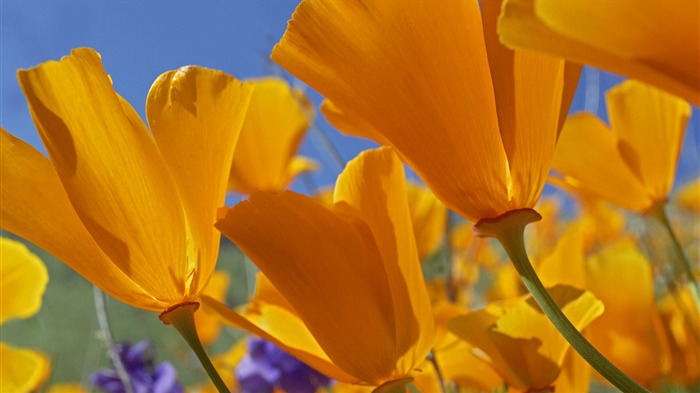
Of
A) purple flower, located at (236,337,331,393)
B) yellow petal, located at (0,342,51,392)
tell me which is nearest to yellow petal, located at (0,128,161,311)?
yellow petal, located at (0,342,51,392)

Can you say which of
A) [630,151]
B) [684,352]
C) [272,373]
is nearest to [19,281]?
[272,373]

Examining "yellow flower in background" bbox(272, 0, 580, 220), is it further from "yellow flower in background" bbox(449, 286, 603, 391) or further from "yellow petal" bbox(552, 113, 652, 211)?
"yellow petal" bbox(552, 113, 652, 211)

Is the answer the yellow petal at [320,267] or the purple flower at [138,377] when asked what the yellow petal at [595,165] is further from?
the purple flower at [138,377]

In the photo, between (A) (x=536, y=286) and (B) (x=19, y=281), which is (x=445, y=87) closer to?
(A) (x=536, y=286)

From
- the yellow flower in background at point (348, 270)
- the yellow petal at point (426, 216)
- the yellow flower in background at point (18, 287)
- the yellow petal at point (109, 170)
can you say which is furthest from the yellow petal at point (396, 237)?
the yellow petal at point (426, 216)

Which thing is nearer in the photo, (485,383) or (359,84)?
(359,84)

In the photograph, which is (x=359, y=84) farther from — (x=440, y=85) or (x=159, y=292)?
(x=159, y=292)

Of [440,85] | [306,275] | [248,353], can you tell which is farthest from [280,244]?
[248,353]
